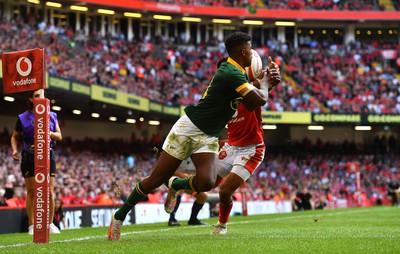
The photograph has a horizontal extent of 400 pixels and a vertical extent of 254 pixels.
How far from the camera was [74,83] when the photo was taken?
29547 millimetres

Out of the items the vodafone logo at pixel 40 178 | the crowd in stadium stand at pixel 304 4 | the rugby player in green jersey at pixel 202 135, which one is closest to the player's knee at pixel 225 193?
the rugby player in green jersey at pixel 202 135

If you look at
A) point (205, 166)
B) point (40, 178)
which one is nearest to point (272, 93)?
point (205, 166)

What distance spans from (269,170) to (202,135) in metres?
35.6

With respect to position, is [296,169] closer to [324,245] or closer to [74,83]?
[74,83]

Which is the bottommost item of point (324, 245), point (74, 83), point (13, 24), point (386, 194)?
point (386, 194)

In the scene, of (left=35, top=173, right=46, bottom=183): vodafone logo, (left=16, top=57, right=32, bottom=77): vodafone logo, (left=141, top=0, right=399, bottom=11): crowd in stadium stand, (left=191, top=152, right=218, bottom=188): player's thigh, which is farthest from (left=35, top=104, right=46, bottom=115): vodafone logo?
(left=141, top=0, right=399, bottom=11): crowd in stadium stand

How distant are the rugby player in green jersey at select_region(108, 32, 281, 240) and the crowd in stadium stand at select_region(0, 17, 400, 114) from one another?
23.9 meters

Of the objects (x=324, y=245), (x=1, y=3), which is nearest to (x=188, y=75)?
(x=1, y=3)

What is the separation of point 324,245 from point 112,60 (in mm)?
32360

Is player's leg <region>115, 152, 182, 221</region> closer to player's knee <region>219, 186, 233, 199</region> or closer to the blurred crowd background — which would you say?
player's knee <region>219, 186, 233, 199</region>

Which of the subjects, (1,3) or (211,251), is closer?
(211,251)

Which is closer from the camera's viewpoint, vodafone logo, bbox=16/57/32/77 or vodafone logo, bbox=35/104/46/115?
vodafone logo, bbox=35/104/46/115

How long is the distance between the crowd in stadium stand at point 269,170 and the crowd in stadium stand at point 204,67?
3.25 metres

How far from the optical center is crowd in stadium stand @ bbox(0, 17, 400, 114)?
35.9 m
